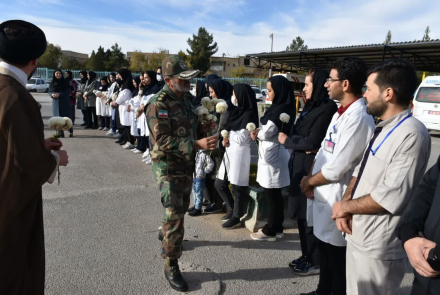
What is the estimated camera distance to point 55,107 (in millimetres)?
9953

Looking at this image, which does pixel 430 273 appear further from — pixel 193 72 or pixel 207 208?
pixel 207 208

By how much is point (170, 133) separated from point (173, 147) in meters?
0.16

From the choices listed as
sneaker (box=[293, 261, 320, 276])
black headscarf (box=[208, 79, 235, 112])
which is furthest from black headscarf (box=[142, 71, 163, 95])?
sneaker (box=[293, 261, 320, 276])

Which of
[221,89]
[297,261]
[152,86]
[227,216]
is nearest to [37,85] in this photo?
[152,86]

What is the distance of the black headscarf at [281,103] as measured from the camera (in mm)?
3799

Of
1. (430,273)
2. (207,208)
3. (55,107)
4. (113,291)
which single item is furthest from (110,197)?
(55,107)

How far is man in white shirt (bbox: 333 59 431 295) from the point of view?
1.89 metres

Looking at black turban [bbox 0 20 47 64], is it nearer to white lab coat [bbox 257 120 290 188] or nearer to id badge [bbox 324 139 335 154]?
id badge [bbox 324 139 335 154]

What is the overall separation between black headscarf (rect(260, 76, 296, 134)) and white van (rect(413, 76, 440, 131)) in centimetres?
1210

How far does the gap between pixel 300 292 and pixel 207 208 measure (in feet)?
7.28

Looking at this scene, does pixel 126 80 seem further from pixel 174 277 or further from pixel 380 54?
pixel 380 54

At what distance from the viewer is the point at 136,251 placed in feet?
12.5

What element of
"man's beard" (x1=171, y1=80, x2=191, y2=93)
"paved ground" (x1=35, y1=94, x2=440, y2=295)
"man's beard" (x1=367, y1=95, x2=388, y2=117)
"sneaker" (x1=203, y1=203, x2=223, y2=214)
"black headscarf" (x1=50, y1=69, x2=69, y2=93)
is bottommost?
"paved ground" (x1=35, y1=94, x2=440, y2=295)

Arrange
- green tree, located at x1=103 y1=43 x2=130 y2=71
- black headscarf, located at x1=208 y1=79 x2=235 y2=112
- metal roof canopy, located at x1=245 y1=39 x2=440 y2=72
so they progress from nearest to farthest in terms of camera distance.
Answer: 1. black headscarf, located at x1=208 y1=79 x2=235 y2=112
2. metal roof canopy, located at x1=245 y1=39 x2=440 y2=72
3. green tree, located at x1=103 y1=43 x2=130 y2=71
